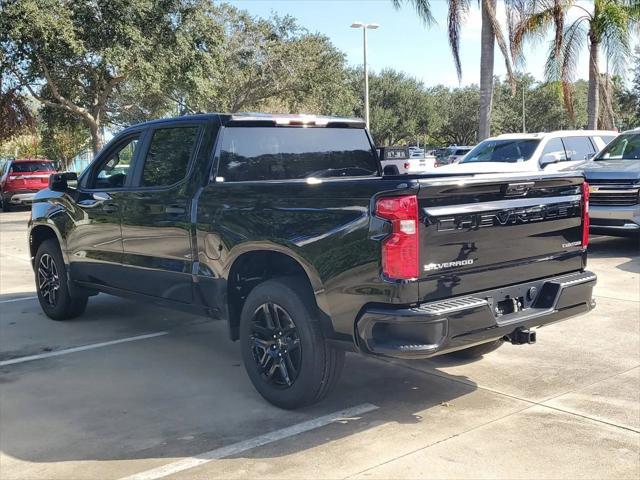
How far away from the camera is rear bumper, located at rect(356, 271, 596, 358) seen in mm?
3709

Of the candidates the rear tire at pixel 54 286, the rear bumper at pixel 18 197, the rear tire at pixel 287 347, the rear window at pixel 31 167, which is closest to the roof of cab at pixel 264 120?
the rear tire at pixel 287 347

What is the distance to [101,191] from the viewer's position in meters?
6.16

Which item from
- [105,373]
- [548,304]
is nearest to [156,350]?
[105,373]

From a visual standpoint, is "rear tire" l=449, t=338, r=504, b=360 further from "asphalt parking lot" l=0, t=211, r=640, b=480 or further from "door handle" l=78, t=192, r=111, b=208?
"door handle" l=78, t=192, r=111, b=208

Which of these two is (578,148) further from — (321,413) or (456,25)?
(321,413)

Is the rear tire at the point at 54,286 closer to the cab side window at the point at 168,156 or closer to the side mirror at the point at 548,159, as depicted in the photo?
the cab side window at the point at 168,156

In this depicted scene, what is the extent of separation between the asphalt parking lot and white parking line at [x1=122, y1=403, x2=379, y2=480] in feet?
0.04

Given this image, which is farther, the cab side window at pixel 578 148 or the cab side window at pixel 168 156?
the cab side window at pixel 578 148

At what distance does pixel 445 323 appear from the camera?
147 inches

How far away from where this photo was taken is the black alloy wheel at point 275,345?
14.4 ft

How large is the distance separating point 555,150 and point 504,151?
3.10ft

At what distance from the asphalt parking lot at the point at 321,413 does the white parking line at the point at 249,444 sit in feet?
0.04

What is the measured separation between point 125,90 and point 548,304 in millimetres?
29154

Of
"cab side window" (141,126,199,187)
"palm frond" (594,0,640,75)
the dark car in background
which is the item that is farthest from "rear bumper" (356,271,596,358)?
"palm frond" (594,0,640,75)
